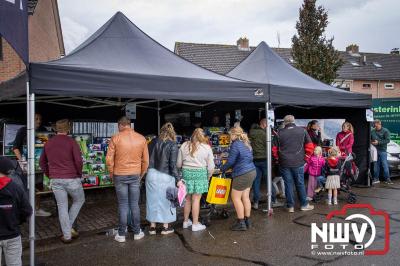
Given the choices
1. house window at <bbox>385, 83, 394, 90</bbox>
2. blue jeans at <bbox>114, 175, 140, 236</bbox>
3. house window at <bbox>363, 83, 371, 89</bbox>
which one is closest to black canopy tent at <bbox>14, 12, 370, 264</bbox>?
blue jeans at <bbox>114, 175, 140, 236</bbox>

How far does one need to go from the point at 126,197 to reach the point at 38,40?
51.9 ft

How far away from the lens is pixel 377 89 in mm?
35750

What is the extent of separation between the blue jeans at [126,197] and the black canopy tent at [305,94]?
9.50 ft

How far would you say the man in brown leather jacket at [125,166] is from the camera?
500cm

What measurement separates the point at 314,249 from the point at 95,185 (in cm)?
451

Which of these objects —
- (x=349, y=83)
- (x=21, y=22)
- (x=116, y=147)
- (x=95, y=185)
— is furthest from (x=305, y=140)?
(x=349, y=83)

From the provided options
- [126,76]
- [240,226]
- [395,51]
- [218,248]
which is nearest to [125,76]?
[126,76]

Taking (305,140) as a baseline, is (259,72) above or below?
above

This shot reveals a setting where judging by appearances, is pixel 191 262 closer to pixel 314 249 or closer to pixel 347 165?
pixel 314 249

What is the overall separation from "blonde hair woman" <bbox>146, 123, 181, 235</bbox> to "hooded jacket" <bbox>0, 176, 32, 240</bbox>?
2241mm

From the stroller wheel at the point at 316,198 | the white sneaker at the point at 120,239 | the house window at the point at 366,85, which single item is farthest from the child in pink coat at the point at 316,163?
the house window at the point at 366,85

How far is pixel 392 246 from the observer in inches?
188

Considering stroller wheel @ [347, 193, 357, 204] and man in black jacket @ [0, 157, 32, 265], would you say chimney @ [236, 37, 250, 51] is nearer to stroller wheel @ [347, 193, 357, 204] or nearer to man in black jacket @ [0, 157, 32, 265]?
stroller wheel @ [347, 193, 357, 204]

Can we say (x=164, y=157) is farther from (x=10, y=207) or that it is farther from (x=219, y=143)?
(x=219, y=143)
